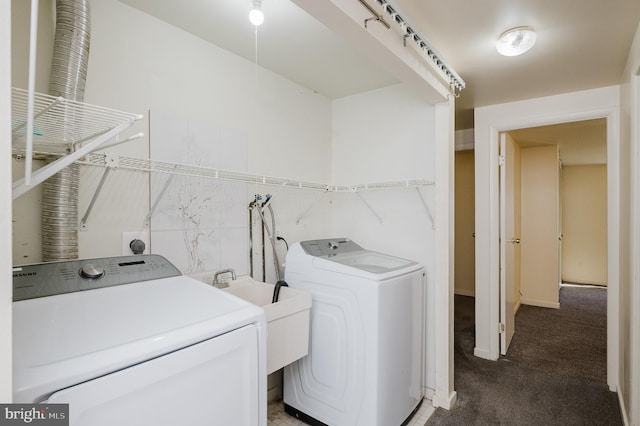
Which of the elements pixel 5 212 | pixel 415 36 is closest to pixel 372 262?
pixel 415 36

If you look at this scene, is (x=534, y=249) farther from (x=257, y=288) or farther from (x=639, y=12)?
(x=257, y=288)

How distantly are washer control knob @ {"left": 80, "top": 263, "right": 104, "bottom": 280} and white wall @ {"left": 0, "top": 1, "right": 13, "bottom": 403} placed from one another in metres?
0.81

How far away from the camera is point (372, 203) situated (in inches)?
111

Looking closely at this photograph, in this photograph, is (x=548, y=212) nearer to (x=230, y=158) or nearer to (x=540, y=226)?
(x=540, y=226)

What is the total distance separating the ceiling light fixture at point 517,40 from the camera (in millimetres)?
1770

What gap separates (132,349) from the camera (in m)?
0.82

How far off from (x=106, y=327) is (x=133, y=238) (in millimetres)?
894

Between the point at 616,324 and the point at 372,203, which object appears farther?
the point at 372,203

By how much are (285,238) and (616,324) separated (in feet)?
8.75

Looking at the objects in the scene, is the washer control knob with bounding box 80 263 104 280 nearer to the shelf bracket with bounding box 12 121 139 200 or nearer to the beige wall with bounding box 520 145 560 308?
the shelf bracket with bounding box 12 121 139 200

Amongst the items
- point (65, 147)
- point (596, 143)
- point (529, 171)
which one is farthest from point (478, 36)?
point (596, 143)

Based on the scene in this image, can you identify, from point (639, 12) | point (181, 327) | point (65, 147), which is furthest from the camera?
point (639, 12)

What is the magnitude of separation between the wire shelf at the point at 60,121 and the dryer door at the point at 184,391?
704mm

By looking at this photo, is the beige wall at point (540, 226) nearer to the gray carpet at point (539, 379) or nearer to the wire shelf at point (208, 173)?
the gray carpet at point (539, 379)
